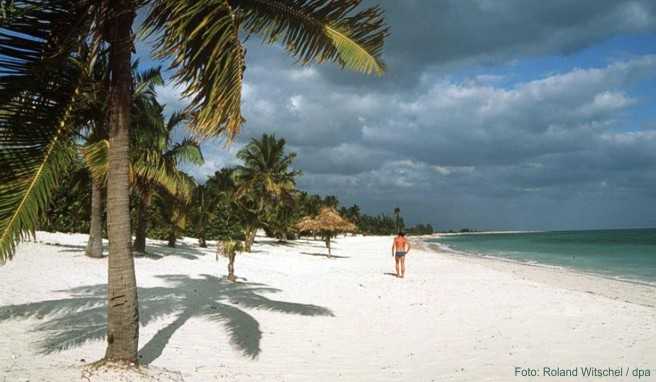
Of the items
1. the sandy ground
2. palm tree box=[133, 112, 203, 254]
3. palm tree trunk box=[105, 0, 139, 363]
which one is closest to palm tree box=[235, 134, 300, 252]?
palm tree box=[133, 112, 203, 254]

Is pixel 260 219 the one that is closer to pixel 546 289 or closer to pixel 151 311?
pixel 546 289

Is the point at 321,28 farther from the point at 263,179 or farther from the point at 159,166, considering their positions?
the point at 263,179

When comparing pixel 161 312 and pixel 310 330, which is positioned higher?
pixel 161 312

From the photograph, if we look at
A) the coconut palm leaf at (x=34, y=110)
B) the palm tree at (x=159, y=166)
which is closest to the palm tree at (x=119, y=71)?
the coconut palm leaf at (x=34, y=110)

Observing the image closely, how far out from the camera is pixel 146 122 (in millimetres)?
14109

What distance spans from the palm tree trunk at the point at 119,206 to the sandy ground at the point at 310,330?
41cm

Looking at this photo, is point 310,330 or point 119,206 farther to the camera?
point 310,330

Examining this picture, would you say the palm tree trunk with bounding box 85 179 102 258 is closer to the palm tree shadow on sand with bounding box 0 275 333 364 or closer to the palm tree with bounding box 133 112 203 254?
the palm tree with bounding box 133 112 203 254

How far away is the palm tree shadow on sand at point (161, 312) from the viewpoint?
247 inches

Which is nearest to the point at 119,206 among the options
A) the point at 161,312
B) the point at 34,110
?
the point at 34,110

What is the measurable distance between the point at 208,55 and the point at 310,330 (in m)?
4.91

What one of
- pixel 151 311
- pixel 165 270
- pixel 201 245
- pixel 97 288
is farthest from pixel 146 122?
pixel 201 245

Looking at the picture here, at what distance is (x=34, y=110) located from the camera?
14.5ft

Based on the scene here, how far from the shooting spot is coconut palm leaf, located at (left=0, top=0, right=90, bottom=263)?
4.07m
